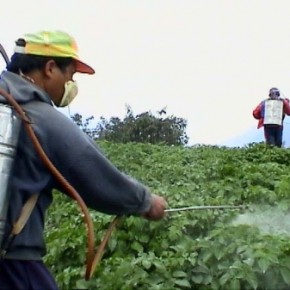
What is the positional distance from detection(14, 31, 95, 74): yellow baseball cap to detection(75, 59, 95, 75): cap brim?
0.13 feet

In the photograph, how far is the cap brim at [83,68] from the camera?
3424mm

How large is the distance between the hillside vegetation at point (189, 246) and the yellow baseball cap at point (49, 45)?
2.88 feet

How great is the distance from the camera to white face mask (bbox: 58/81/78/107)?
3.39 metres

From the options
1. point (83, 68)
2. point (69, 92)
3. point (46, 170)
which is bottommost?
point (46, 170)

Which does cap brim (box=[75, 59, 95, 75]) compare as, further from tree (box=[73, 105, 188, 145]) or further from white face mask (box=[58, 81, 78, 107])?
tree (box=[73, 105, 188, 145])

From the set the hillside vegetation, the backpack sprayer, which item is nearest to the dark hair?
the backpack sprayer

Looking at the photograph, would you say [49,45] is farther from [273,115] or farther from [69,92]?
[273,115]

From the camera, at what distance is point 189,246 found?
452 centimetres

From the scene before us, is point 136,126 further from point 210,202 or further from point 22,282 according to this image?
point 22,282

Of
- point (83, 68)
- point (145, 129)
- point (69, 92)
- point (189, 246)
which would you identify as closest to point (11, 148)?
point (69, 92)

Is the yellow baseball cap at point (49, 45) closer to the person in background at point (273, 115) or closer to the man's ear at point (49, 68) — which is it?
the man's ear at point (49, 68)

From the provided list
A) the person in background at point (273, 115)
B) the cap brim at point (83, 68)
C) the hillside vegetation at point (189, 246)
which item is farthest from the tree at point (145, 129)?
the cap brim at point (83, 68)

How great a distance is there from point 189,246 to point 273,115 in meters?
10.2

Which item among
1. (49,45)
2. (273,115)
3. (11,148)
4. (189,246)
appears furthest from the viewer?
(273,115)
